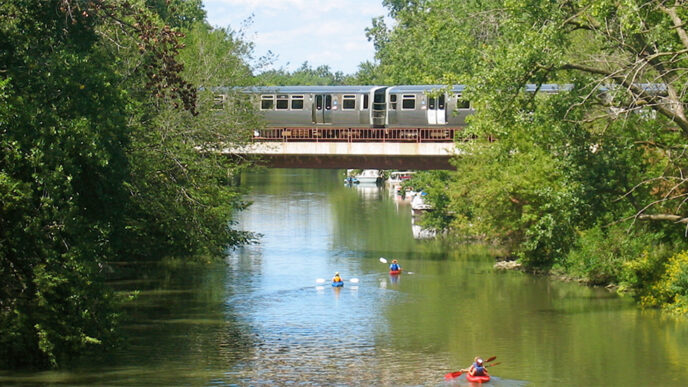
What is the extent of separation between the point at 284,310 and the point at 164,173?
7.58 meters

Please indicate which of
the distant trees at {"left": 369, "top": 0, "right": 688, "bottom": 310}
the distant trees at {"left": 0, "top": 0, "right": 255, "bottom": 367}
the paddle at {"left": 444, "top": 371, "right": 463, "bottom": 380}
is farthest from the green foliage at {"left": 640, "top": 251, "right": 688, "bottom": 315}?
the distant trees at {"left": 0, "top": 0, "right": 255, "bottom": 367}

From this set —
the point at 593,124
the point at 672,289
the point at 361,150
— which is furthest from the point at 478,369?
the point at 361,150

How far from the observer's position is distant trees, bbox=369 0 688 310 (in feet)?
96.9

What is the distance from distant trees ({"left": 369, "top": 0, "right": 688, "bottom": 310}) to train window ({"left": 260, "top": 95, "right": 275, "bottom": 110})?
1639 cm

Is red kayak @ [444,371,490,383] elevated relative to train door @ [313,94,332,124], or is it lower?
lower

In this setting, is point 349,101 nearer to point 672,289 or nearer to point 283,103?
point 283,103

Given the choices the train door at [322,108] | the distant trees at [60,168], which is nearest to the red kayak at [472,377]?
the distant trees at [60,168]

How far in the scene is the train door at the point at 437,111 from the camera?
178 feet

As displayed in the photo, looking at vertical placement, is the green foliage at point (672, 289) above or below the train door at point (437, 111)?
below

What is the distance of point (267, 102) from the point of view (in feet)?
186

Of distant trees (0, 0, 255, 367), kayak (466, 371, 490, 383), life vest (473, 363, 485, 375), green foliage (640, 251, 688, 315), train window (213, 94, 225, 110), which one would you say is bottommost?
kayak (466, 371, 490, 383)

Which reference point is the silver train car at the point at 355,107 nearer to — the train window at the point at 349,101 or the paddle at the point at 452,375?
the train window at the point at 349,101

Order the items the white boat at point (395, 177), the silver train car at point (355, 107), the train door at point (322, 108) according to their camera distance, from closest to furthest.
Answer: the silver train car at point (355, 107)
the train door at point (322, 108)
the white boat at point (395, 177)

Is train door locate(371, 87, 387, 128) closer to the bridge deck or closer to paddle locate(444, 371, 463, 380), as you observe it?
the bridge deck
